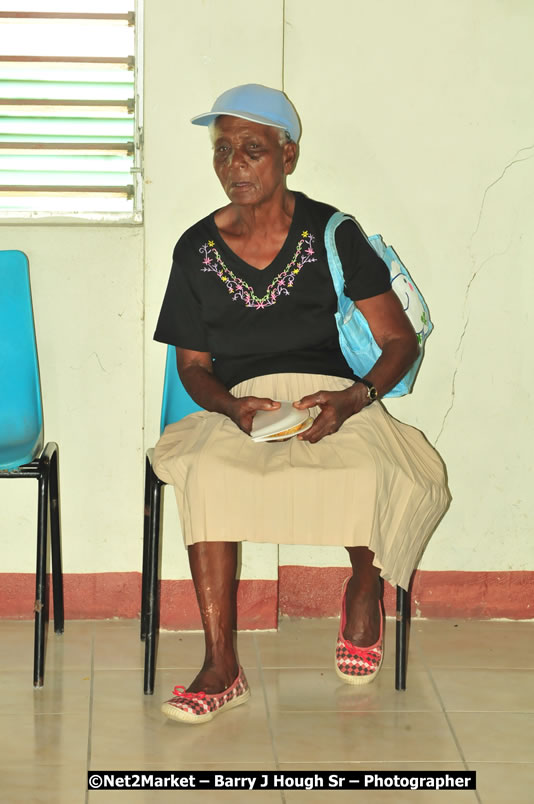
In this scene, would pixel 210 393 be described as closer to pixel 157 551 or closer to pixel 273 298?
pixel 273 298

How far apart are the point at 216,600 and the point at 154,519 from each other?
27 cm

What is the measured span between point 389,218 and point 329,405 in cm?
78

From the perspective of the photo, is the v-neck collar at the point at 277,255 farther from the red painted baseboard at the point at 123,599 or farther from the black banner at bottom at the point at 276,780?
the black banner at bottom at the point at 276,780

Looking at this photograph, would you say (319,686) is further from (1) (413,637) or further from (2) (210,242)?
(2) (210,242)

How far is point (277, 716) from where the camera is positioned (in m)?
2.63

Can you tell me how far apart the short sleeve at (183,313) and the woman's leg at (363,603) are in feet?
2.33

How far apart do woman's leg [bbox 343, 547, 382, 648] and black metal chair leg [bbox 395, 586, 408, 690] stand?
0.33 ft

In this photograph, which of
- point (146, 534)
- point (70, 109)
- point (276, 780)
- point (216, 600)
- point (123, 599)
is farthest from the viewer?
point (123, 599)

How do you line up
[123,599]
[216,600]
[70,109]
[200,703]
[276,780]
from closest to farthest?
[276,780] → [200,703] → [216,600] → [70,109] → [123,599]

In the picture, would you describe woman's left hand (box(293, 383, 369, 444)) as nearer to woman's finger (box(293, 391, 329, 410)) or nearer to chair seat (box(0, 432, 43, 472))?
woman's finger (box(293, 391, 329, 410))

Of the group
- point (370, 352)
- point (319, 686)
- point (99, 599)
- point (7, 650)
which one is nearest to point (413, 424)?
point (370, 352)

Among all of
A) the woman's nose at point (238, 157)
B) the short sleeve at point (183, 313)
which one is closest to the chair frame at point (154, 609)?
the short sleeve at point (183, 313)

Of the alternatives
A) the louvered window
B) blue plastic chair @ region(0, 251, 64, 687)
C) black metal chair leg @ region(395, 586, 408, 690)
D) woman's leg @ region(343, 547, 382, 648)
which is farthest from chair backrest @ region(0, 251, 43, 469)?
black metal chair leg @ region(395, 586, 408, 690)

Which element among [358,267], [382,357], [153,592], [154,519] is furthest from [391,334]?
[153,592]
